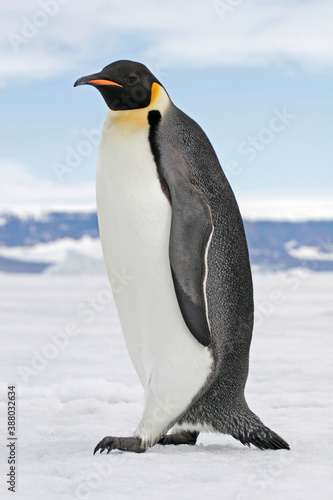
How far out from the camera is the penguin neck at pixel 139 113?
8.14ft

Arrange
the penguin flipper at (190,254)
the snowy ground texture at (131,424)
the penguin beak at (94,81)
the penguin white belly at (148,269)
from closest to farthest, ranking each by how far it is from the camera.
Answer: the snowy ground texture at (131,424), the penguin flipper at (190,254), the penguin white belly at (148,269), the penguin beak at (94,81)

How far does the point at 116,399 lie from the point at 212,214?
158 centimetres

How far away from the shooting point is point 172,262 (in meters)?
2.25

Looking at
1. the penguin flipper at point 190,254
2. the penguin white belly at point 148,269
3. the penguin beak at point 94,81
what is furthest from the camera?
the penguin beak at point 94,81

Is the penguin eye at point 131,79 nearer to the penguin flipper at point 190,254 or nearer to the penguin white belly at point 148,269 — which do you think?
the penguin white belly at point 148,269

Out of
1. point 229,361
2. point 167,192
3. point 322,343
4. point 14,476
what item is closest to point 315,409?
point 229,361

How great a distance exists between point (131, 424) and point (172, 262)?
43.8 inches

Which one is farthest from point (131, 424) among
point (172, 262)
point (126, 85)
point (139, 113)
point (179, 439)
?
point (126, 85)

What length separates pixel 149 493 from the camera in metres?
1.79

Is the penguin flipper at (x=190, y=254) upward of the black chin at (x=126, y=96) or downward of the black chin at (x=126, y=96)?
downward

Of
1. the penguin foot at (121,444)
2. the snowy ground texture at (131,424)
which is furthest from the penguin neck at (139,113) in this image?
the penguin foot at (121,444)

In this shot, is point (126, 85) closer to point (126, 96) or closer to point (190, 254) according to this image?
point (126, 96)

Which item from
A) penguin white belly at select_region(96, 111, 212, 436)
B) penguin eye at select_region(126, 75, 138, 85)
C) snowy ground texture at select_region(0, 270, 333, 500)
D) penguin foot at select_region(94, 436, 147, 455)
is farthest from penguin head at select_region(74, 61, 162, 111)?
penguin foot at select_region(94, 436, 147, 455)

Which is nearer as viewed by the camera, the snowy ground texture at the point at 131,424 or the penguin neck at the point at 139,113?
the snowy ground texture at the point at 131,424
